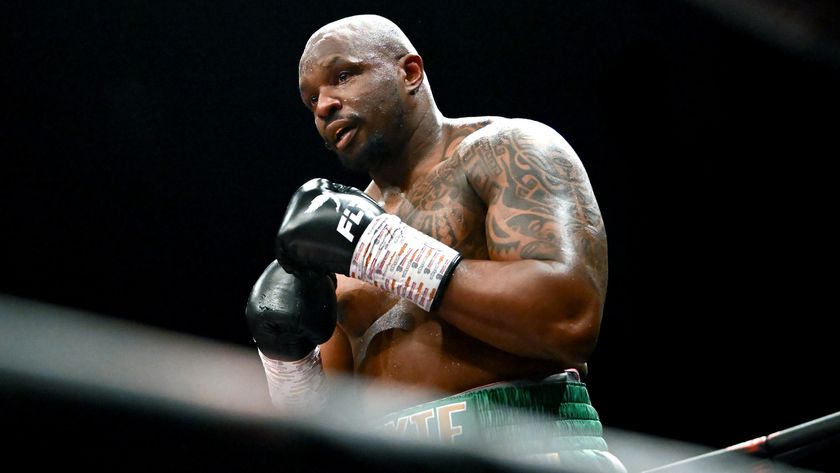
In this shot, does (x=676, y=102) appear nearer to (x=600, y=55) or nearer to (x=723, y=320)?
(x=600, y=55)

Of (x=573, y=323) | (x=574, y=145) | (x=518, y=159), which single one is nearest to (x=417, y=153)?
(x=518, y=159)

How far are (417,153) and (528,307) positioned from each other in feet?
1.54

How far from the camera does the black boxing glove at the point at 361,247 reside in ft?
4.39

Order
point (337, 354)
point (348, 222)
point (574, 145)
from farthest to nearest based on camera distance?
point (574, 145) → point (337, 354) → point (348, 222)

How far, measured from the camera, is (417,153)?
1634 millimetres

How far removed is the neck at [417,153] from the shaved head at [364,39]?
A: 0.13 metres

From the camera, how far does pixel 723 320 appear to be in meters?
2.80

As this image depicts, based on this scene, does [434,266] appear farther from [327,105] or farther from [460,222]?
[327,105]

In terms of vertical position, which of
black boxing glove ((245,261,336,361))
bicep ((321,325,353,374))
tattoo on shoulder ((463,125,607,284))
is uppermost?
tattoo on shoulder ((463,125,607,284))

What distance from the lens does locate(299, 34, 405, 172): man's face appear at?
1.57 meters

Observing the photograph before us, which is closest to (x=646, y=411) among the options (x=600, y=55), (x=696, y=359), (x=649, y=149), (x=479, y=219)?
(x=696, y=359)

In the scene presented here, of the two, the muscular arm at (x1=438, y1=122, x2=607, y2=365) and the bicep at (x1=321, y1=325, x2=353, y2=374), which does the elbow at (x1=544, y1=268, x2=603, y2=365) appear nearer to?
the muscular arm at (x1=438, y1=122, x2=607, y2=365)

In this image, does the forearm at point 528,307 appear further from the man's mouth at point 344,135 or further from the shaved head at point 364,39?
the shaved head at point 364,39

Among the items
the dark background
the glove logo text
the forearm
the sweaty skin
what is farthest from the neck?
the dark background
